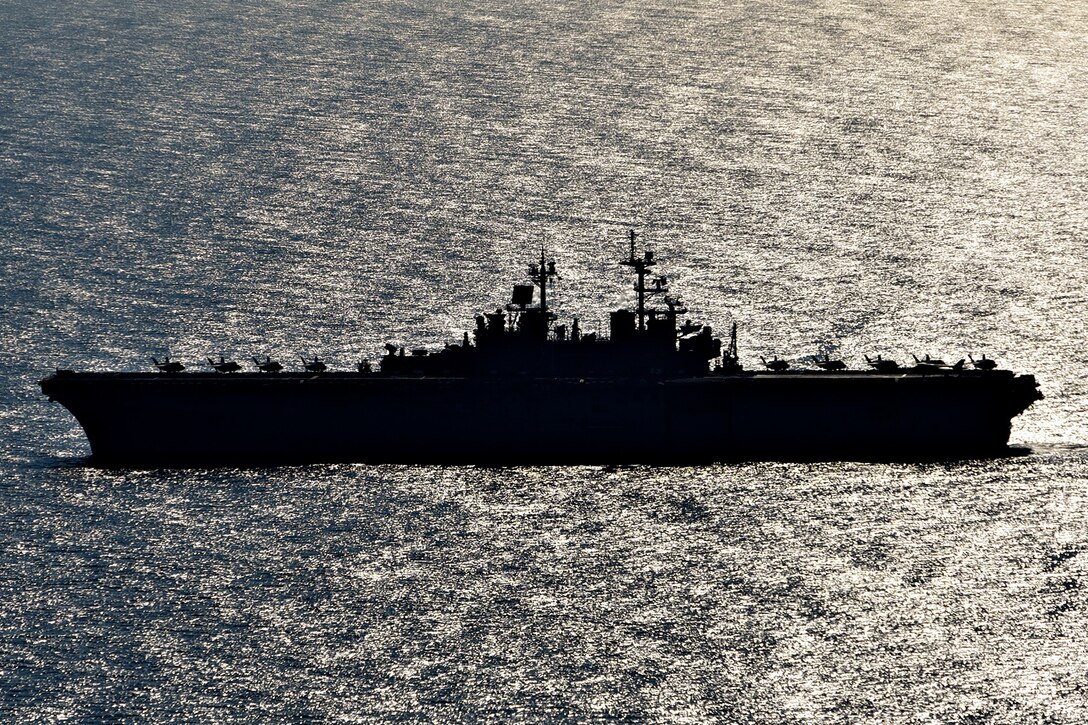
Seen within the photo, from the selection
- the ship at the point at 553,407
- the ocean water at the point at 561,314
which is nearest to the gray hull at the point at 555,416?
the ship at the point at 553,407

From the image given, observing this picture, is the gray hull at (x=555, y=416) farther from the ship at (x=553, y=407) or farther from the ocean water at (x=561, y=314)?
the ocean water at (x=561, y=314)

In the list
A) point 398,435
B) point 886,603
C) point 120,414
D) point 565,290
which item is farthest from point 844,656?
point 565,290

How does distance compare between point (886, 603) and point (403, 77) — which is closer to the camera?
point (886, 603)

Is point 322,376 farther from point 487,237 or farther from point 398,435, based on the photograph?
point 487,237

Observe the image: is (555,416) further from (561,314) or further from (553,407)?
(561,314)

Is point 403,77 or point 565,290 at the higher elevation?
point 403,77

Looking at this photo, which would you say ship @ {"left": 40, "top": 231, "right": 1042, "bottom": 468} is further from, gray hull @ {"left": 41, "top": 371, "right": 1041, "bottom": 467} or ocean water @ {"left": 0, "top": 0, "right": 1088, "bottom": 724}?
ocean water @ {"left": 0, "top": 0, "right": 1088, "bottom": 724}

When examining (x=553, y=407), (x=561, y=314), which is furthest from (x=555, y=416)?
(x=561, y=314)
